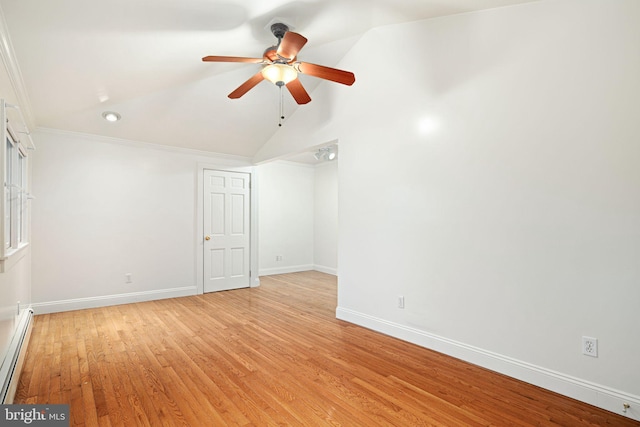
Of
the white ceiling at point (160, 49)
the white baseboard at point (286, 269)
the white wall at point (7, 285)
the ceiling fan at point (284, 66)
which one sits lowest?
the white baseboard at point (286, 269)

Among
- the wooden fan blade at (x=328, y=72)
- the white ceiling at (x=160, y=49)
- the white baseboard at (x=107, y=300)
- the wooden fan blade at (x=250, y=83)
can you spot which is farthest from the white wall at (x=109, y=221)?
the wooden fan blade at (x=328, y=72)

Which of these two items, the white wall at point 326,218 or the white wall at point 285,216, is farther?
the white wall at point 326,218

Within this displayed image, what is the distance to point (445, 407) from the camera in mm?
2053

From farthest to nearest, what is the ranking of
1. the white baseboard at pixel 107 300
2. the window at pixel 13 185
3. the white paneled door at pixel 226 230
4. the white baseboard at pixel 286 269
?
the white baseboard at pixel 286 269, the white paneled door at pixel 226 230, the white baseboard at pixel 107 300, the window at pixel 13 185

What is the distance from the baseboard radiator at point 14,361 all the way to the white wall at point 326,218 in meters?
5.01

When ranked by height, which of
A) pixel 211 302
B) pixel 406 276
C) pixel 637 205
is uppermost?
pixel 637 205

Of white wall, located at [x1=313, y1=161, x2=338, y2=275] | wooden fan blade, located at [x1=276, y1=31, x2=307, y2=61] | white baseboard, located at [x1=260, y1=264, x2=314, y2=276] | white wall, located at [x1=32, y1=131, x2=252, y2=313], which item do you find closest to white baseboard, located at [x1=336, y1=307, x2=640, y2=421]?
wooden fan blade, located at [x1=276, y1=31, x2=307, y2=61]

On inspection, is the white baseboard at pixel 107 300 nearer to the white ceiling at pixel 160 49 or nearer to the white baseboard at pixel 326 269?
the white ceiling at pixel 160 49

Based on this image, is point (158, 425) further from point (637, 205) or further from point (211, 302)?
point (637, 205)

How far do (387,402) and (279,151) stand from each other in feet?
12.5

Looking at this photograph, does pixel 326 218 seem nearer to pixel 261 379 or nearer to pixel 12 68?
pixel 261 379

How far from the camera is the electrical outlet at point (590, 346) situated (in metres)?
2.10

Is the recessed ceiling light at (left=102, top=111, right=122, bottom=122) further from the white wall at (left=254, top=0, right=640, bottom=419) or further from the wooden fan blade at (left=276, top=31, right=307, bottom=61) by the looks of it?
the white wall at (left=254, top=0, right=640, bottom=419)

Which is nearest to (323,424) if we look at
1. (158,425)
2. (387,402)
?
(387,402)
